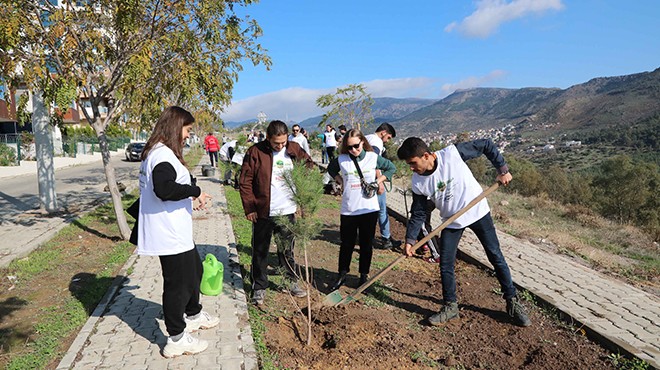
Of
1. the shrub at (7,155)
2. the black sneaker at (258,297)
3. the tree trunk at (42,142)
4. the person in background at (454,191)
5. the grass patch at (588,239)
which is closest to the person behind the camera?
the person in background at (454,191)

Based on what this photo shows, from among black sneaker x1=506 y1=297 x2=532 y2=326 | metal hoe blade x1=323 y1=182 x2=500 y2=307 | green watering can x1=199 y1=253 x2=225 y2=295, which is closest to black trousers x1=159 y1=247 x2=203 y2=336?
green watering can x1=199 y1=253 x2=225 y2=295

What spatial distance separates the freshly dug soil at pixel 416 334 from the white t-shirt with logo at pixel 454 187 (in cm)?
103

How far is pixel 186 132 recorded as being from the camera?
2992 mm

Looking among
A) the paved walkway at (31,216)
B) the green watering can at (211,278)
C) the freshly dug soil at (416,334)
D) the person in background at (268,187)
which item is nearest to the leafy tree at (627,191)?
the freshly dug soil at (416,334)

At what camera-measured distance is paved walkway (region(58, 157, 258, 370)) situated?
3115 millimetres

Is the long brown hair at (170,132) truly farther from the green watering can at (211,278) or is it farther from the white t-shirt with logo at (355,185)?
the white t-shirt with logo at (355,185)

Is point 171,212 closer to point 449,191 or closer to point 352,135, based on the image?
point 352,135

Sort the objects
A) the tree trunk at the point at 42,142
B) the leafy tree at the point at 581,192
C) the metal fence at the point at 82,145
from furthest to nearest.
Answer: the metal fence at the point at 82,145 < the leafy tree at the point at 581,192 < the tree trunk at the point at 42,142

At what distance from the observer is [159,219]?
114 inches

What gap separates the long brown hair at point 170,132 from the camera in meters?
2.88

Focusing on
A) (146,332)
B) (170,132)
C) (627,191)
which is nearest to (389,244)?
(146,332)

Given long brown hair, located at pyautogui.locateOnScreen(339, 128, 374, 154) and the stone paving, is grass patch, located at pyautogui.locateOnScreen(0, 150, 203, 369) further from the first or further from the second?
long brown hair, located at pyautogui.locateOnScreen(339, 128, 374, 154)

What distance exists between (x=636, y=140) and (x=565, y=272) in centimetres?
5976

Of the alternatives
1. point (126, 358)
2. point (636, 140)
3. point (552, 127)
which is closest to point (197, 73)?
point (126, 358)
